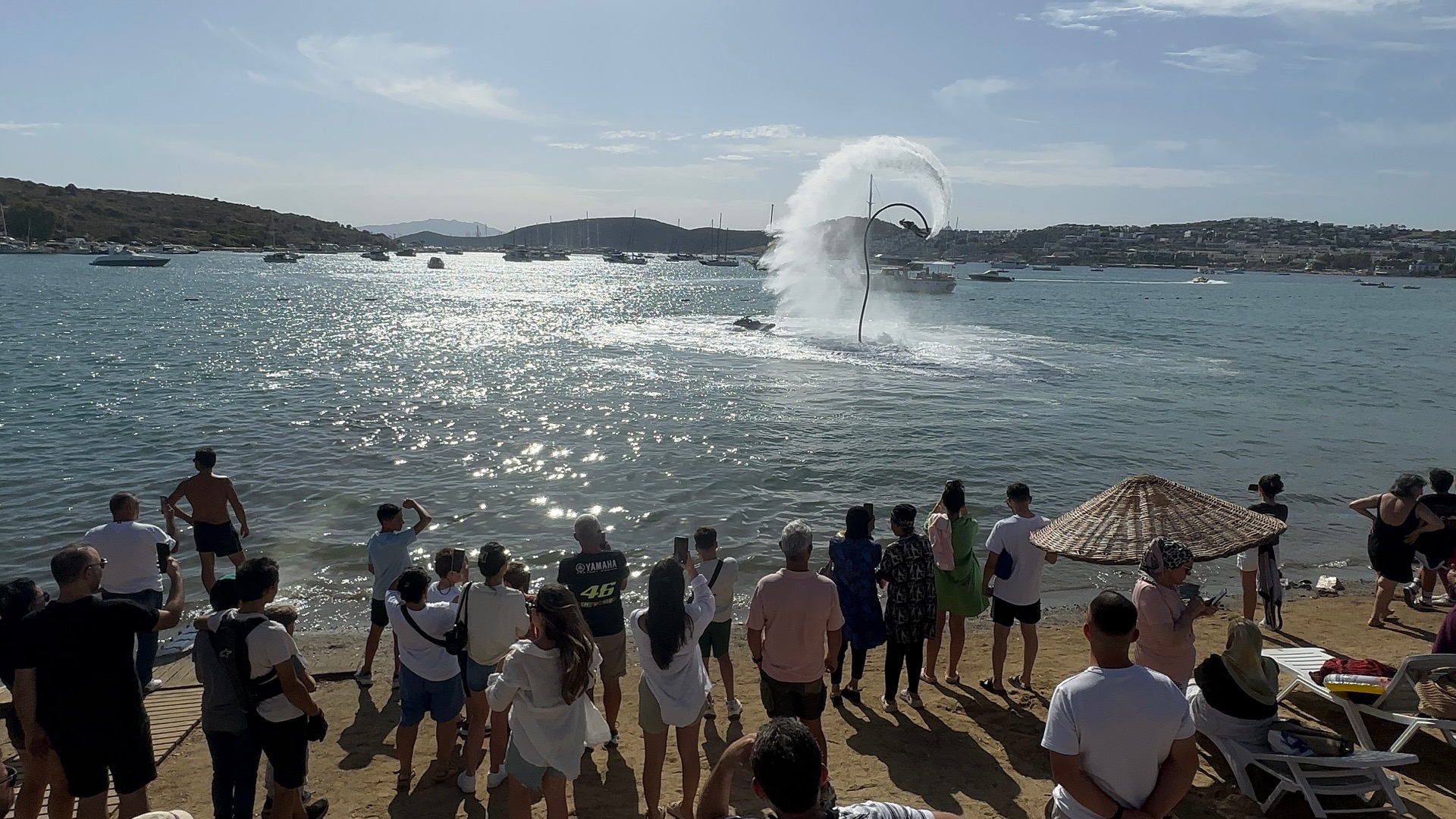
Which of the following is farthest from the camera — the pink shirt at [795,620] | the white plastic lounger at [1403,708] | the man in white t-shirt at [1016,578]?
the man in white t-shirt at [1016,578]

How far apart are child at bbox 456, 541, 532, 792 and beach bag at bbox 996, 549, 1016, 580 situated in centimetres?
400

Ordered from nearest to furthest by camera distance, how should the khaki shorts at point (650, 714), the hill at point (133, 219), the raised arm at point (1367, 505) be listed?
the khaki shorts at point (650, 714)
the raised arm at point (1367, 505)
the hill at point (133, 219)

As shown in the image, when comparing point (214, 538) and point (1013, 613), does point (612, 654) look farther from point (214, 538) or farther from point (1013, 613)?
Answer: point (214, 538)

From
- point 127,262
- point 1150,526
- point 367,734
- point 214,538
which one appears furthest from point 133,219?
point 1150,526

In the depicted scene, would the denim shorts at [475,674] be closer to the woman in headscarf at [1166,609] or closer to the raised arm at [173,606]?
the raised arm at [173,606]

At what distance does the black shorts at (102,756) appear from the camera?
4.46m

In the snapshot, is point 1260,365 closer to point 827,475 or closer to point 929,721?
point 827,475

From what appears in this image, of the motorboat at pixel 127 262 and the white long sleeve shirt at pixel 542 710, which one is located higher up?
the motorboat at pixel 127 262

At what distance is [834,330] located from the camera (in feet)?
143

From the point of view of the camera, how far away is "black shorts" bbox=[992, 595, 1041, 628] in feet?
23.5

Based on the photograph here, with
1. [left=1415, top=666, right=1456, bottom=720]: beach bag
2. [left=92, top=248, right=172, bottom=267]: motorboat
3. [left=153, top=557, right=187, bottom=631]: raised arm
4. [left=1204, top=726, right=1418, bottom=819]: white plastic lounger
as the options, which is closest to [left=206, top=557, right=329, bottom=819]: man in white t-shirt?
[left=153, top=557, right=187, bottom=631]: raised arm

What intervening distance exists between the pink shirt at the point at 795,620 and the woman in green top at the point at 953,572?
1.69 m

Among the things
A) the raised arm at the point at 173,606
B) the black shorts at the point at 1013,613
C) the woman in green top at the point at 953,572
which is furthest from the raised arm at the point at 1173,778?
the raised arm at the point at 173,606

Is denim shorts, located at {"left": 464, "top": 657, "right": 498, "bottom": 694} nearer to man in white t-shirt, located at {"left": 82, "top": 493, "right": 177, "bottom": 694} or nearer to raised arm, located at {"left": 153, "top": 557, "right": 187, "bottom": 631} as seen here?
raised arm, located at {"left": 153, "top": 557, "right": 187, "bottom": 631}
